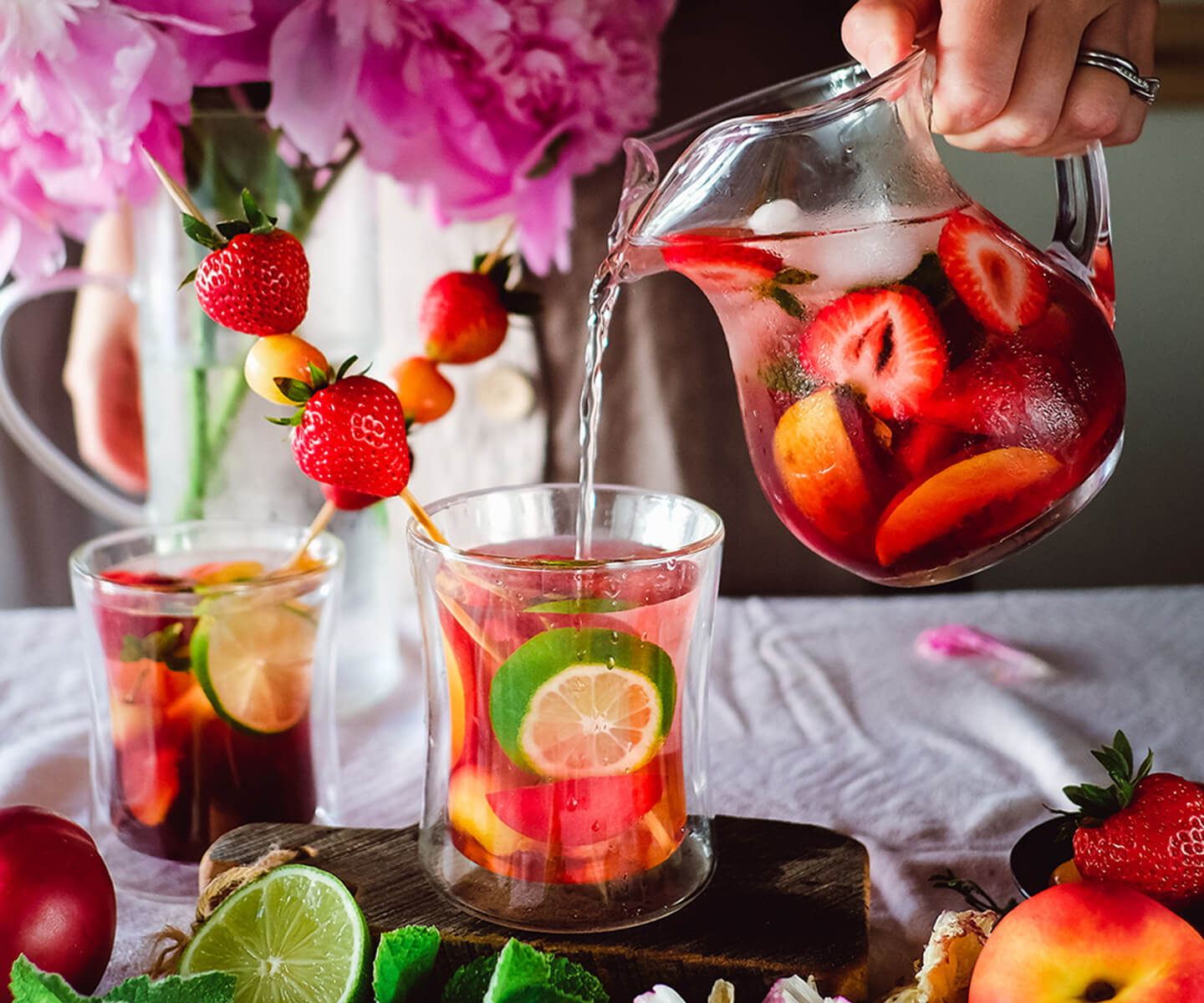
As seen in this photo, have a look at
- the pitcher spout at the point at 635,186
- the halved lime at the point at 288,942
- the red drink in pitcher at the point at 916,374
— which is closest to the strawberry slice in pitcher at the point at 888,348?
the red drink in pitcher at the point at 916,374

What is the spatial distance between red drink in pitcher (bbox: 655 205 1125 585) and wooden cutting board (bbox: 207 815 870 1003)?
16 centimetres

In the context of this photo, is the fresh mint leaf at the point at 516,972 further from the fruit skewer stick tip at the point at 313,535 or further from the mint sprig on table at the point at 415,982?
the fruit skewer stick tip at the point at 313,535

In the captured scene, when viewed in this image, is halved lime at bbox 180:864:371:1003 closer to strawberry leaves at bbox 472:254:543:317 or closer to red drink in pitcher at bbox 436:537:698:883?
red drink in pitcher at bbox 436:537:698:883

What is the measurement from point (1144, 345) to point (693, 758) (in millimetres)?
1231

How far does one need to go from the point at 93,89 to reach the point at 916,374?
50cm

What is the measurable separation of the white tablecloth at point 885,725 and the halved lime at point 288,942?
0.09 metres

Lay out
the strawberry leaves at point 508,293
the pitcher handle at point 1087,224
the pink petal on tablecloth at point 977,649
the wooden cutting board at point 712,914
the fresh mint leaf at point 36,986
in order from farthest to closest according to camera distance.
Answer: the pink petal on tablecloth at point 977,649 → the strawberry leaves at point 508,293 → the pitcher handle at point 1087,224 → the wooden cutting board at point 712,914 → the fresh mint leaf at point 36,986

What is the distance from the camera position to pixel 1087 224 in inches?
25.2

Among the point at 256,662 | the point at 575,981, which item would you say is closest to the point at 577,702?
the point at 575,981

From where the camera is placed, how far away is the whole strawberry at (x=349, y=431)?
549 millimetres

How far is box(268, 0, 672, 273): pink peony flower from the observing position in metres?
0.76

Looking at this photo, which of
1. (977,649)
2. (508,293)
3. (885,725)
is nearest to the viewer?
(508,293)

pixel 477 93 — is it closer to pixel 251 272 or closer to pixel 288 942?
pixel 251 272

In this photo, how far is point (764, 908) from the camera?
571mm
